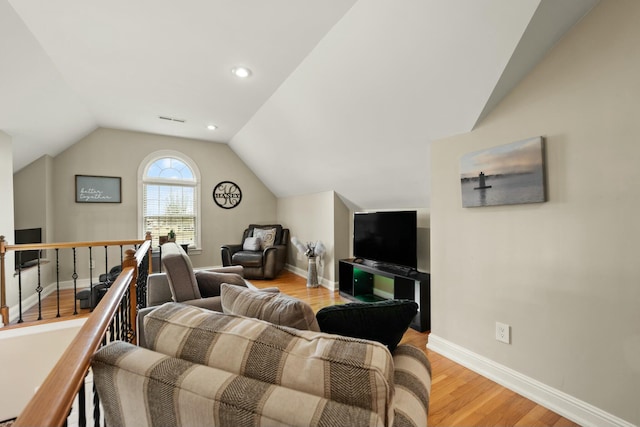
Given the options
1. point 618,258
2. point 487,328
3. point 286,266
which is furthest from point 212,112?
point 618,258

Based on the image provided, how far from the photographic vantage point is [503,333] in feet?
6.42

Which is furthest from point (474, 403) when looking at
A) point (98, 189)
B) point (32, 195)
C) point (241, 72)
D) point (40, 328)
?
point (32, 195)

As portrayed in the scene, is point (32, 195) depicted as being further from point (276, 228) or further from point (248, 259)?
point (276, 228)

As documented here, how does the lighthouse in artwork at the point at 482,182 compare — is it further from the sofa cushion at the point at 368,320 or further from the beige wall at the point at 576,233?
the sofa cushion at the point at 368,320

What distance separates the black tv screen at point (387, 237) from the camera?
122 inches

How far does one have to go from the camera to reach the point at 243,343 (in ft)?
2.56

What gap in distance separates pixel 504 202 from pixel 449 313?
1.04m

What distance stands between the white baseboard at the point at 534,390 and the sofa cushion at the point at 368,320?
56.0 inches

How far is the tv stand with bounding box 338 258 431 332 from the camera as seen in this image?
281 centimetres

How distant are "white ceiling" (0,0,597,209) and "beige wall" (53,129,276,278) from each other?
59 cm

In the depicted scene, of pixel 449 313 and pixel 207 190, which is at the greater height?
pixel 207 190

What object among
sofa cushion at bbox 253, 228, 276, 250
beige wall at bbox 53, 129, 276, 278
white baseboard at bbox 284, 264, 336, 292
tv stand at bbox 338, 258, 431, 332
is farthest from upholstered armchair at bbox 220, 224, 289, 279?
tv stand at bbox 338, 258, 431, 332

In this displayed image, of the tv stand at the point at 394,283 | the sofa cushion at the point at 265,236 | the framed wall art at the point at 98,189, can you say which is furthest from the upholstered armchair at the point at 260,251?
the framed wall art at the point at 98,189

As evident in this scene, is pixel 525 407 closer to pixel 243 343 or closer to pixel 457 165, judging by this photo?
pixel 457 165
